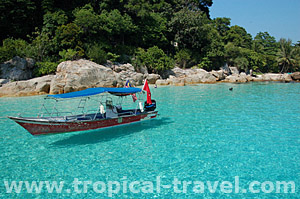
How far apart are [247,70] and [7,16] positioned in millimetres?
64608

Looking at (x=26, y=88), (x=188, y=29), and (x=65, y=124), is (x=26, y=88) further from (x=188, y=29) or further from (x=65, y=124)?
(x=188, y=29)

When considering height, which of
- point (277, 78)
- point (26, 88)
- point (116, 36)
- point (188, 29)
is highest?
point (188, 29)

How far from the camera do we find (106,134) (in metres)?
11.2

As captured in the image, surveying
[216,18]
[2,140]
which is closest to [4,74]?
[2,140]

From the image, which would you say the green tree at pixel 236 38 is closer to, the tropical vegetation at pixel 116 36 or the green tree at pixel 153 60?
the tropical vegetation at pixel 116 36

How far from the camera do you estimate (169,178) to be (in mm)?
6539

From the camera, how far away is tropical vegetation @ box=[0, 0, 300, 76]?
35.7 m

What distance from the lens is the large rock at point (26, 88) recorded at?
26.9m

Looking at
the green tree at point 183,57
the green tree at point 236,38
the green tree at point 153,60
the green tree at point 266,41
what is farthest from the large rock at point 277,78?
the green tree at point 266,41

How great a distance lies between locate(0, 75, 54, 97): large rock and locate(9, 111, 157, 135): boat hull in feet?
69.7

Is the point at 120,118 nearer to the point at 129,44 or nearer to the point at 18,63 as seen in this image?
the point at 18,63

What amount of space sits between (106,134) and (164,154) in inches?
162

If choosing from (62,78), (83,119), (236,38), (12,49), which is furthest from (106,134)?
(236,38)

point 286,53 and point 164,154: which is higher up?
point 286,53
